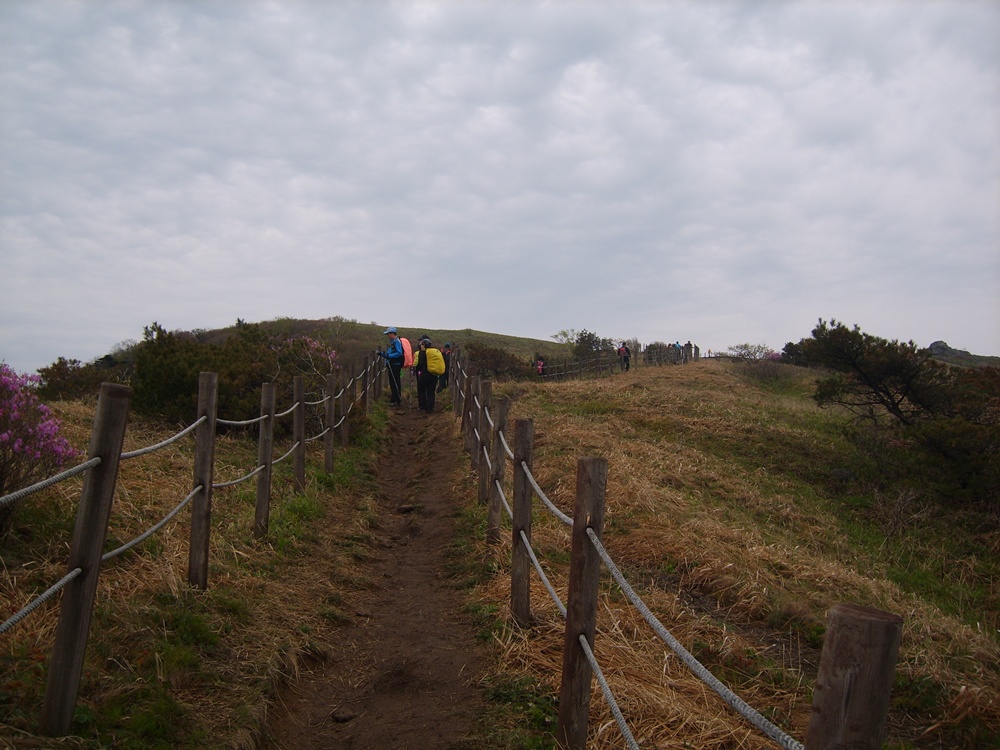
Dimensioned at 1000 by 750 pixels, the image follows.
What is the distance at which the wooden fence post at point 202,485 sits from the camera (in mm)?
4848

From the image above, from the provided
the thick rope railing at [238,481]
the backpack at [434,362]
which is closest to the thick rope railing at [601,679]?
the thick rope railing at [238,481]

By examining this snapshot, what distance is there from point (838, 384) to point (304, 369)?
1159 cm

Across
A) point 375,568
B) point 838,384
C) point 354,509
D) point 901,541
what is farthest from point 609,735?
point 838,384

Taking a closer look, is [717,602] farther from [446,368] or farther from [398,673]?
[446,368]

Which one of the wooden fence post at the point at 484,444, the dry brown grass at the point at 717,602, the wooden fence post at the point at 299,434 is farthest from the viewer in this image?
the wooden fence post at the point at 484,444

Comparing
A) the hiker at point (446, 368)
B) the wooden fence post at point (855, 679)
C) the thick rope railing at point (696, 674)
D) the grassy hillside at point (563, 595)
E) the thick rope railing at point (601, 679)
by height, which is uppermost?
the hiker at point (446, 368)

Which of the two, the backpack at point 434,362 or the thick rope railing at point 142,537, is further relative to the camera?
the backpack at point 434,362

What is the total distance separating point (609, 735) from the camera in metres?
3.58

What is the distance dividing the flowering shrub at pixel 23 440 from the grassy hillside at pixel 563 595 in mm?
242

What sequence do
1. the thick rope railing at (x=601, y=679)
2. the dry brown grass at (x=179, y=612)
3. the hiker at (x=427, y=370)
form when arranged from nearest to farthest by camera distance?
the thick rope railing at (x=601, y=679) → the dry brown grass at (x=179, y=612) → the hiker at (x=427, y=370)

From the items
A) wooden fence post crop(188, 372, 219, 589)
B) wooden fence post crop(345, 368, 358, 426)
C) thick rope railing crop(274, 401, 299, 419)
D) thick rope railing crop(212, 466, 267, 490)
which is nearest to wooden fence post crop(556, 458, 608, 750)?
wooden fence post crop(188, 372, 219, 589)

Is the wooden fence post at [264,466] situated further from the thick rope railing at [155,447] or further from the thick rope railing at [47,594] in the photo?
the thick rope railing at [47,594]

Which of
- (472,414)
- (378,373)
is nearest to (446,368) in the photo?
(378,373)

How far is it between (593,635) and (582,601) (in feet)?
0.53
